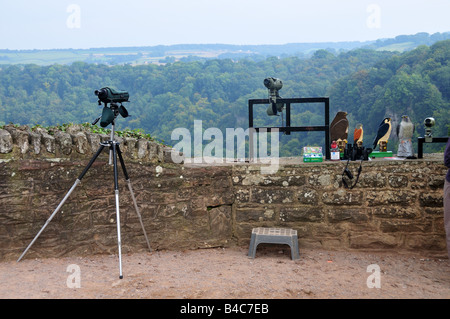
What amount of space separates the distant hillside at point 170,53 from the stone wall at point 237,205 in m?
35.4

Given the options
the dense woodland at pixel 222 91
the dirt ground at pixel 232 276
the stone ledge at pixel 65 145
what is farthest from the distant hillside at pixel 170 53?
the dirt ground at pixel 232 276

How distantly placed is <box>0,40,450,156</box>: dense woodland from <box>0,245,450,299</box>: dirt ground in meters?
18.6

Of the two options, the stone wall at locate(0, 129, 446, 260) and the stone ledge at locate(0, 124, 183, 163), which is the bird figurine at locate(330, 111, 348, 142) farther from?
the stone ledge at locate(0, 124, 183, 163)

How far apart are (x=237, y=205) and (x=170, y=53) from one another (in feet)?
157

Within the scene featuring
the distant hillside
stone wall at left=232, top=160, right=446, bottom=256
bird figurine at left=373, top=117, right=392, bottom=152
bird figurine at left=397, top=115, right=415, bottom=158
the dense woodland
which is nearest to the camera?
stone wall at left=232, top=160, right=446, bottom=256

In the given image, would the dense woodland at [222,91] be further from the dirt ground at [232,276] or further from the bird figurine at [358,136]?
the dirt ground at [232,276]

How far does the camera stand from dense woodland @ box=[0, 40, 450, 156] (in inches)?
1088

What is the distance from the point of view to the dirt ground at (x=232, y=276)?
3.54m

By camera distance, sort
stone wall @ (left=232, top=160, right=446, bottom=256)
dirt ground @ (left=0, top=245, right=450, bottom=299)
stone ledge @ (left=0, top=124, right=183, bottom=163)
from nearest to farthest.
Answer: dirt ground @ (left=0, top=245, right=450, bottom=299) → stone ledge @ (left=0, top=124, right=183, bottom=163) → stone wall @ (left=232, top=160, right=446, bottom=256)

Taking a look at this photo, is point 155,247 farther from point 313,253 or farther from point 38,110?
point 38,110

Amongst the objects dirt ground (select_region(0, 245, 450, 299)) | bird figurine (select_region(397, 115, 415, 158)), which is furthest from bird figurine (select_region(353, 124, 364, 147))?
dirt ground (select_region(0, 245, 450, 299))

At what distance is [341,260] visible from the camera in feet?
14.6
